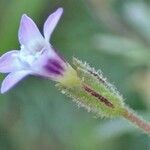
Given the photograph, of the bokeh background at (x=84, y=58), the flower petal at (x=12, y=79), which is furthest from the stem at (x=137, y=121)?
the bokeh background at (x=84, y=58)

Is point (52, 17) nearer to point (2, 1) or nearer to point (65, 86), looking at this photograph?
point (65, 86)

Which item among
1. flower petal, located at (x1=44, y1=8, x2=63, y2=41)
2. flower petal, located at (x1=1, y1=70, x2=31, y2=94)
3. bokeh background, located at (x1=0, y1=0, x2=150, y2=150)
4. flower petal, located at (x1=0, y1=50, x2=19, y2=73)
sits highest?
bokeh background, located at (x1=0, y1=0, x2=150, y2=150)

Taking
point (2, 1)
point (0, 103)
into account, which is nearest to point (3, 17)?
point (2, 1)

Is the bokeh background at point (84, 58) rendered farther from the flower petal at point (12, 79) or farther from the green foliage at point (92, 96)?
the flower petal at point (12, 79)

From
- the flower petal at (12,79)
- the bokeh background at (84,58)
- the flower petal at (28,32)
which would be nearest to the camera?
the flower petal at (12,79)

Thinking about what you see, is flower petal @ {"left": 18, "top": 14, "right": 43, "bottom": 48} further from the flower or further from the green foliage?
the green foliage

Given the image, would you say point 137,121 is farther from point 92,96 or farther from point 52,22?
point 52,22

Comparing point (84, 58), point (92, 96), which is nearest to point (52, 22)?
point (92, 96)

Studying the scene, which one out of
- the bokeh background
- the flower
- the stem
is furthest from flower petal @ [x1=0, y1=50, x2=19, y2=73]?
Result: the bokeh background
